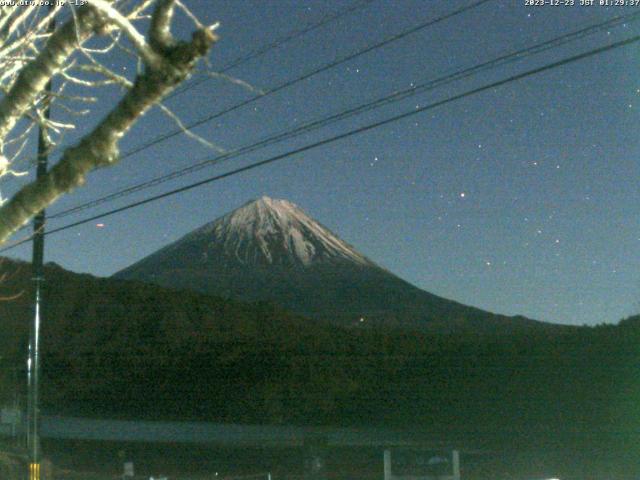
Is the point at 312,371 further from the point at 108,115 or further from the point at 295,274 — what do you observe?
the point at 295,274

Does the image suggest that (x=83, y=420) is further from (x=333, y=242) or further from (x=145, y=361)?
(x=333, y=242)

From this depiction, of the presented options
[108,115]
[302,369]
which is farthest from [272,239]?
[108,115]

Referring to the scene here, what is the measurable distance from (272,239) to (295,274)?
17.7 meters

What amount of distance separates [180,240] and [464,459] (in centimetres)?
12179

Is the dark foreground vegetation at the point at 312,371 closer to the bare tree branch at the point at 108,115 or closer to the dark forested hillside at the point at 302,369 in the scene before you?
the dark forested hillside at the point at 302,369

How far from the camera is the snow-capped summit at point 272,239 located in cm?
13588

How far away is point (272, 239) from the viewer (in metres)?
146

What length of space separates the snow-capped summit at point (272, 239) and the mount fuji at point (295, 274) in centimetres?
15

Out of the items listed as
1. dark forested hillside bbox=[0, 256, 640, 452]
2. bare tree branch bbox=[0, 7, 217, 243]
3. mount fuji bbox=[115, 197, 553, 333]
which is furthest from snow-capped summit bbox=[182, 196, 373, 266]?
bare tree branch bbox=[0, 7, 217, 243]

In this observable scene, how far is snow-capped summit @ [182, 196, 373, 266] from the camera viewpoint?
135875 millimetres

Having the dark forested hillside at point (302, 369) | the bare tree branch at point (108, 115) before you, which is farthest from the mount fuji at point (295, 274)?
the bare tree branch at point (108, 115)

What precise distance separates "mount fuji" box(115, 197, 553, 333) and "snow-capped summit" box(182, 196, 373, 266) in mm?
155

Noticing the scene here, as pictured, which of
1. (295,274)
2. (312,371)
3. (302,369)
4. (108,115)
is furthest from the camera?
(295,274)

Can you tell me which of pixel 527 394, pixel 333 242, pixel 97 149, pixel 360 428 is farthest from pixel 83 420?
pixel 333 242
